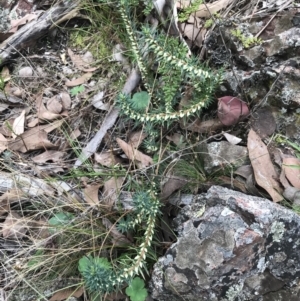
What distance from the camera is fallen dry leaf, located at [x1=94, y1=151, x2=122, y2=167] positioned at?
2623 millimetres

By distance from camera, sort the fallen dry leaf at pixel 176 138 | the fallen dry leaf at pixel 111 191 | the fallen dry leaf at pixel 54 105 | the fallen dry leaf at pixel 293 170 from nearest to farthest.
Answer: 1. the fallen dry leaf at pixel 293 170
2. the fallen dry leaf at pixel 111 191
3. the fallen dry leaf at pixel 176 138
4. the fallen dry leaf at pixel 54 105

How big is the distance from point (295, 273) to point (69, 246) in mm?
1131

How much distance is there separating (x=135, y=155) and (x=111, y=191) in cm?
27

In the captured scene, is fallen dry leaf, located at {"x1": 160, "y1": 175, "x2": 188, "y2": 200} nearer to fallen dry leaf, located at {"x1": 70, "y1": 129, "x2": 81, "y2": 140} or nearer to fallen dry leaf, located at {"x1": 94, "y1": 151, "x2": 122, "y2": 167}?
fallen dry leaf, located at {"x1": 94, "y1": 151, "x2": 122, "y2": 167}

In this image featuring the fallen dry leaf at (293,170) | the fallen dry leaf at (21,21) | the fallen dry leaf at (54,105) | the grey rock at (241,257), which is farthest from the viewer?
the fallen dry leaf at (21,21)

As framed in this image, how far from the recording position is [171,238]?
7.71 ft

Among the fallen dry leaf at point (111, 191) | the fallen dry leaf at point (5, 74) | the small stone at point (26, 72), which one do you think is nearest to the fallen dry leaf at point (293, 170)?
the fallen dry leaf at point (111, 191)

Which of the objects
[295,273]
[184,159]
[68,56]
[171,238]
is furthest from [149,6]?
[295,273]

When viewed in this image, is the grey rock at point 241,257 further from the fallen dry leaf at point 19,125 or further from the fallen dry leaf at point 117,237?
the fallen dry leaf at point 19,125

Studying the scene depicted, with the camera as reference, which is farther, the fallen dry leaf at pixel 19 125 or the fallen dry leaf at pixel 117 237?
the fallen dry leaf at pixel 19 125

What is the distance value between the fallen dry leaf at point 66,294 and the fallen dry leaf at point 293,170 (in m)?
1.22

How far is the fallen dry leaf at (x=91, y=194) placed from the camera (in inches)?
95.4

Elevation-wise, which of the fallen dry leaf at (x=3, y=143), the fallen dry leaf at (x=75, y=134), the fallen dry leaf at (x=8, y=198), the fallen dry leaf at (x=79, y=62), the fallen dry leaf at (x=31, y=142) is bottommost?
the fallen dry leaf at (x=8, y=198)

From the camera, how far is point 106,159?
2646mm
